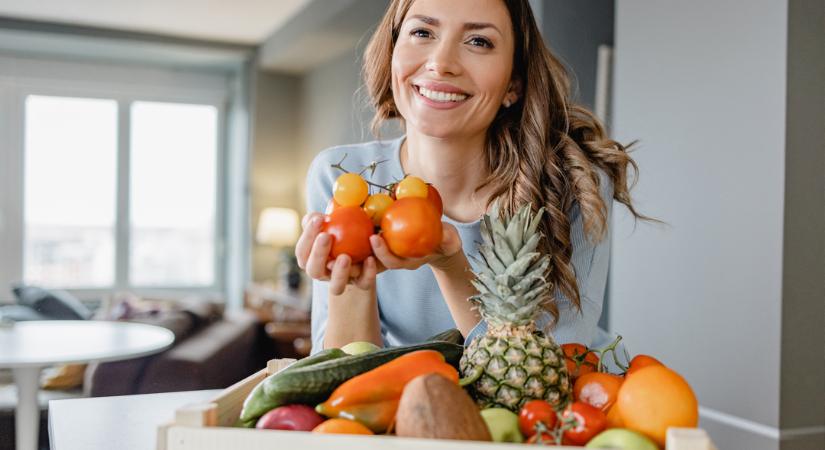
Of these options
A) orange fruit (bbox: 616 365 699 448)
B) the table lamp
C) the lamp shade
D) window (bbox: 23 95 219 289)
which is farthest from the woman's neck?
window (bbox: 23 95 219 289)

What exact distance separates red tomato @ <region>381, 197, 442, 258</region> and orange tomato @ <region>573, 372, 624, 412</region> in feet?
0.88

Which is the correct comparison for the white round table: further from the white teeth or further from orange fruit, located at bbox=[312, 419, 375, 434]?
orange fruit, located at bbox=[312, 419, 375, 434]

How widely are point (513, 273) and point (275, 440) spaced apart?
369 mm

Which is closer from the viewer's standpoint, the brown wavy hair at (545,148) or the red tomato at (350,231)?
the red tomato at (350,231)

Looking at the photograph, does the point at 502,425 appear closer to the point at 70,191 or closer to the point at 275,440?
the point at 275,440

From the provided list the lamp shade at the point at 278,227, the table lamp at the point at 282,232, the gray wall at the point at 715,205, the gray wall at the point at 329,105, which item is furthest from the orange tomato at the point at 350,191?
the lamp shade at the point at 278,227

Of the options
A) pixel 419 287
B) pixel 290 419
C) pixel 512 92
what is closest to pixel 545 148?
pixel 512 92

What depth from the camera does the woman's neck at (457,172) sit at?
1.54 m

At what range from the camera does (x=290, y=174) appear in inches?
321

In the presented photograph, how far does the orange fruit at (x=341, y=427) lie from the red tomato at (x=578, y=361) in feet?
1.05

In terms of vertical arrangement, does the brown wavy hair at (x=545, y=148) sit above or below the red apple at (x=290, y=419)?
above

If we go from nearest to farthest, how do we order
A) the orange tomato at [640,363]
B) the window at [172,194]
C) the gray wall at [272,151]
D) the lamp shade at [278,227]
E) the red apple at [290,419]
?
the red apple at [290,419]
the orange tomato at [640,363]
the lamp shade at [278,227]
the gray wall at [272,151]
the window at [172,194]

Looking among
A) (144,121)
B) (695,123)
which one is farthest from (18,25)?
(695,123)

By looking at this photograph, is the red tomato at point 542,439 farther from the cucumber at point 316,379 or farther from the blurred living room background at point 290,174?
the blurred living room background at point 290,174
